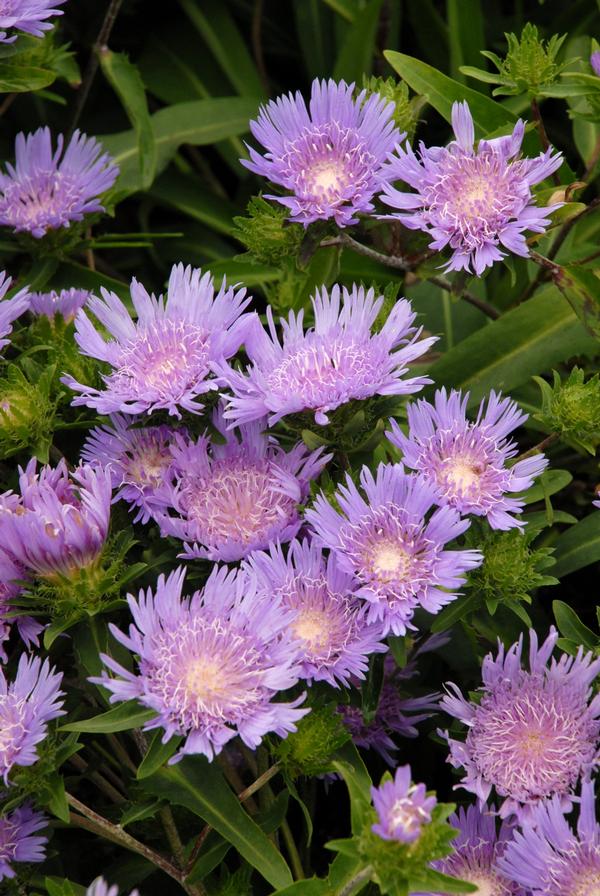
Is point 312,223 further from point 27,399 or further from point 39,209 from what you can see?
point 39,209

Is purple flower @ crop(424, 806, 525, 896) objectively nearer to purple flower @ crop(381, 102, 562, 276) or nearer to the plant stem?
purple flower @ crop(381, 102, 562, 276)

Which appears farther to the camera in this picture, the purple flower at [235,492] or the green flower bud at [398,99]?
the green flower bud at [398,99]

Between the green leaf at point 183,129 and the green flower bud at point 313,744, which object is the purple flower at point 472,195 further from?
the green leaf at point 183,129

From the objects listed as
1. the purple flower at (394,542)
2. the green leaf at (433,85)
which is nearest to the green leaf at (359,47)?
the green leaf at (433,85)

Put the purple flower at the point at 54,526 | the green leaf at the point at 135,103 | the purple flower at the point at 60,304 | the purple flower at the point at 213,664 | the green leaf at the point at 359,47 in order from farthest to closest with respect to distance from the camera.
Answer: the green leaf at the point at 359,47 < the green leaf at the point at 135,103 < the purple flower at the point at 60,304 < the purple flower at the point at 54,526 < the purple flower at the point at 213,664

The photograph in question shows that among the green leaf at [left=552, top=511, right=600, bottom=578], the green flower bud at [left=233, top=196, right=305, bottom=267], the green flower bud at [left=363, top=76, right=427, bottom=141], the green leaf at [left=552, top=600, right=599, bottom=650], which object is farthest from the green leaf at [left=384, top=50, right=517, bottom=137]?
the green leaf at [left=552, top=600, right=599, bottom=650]
